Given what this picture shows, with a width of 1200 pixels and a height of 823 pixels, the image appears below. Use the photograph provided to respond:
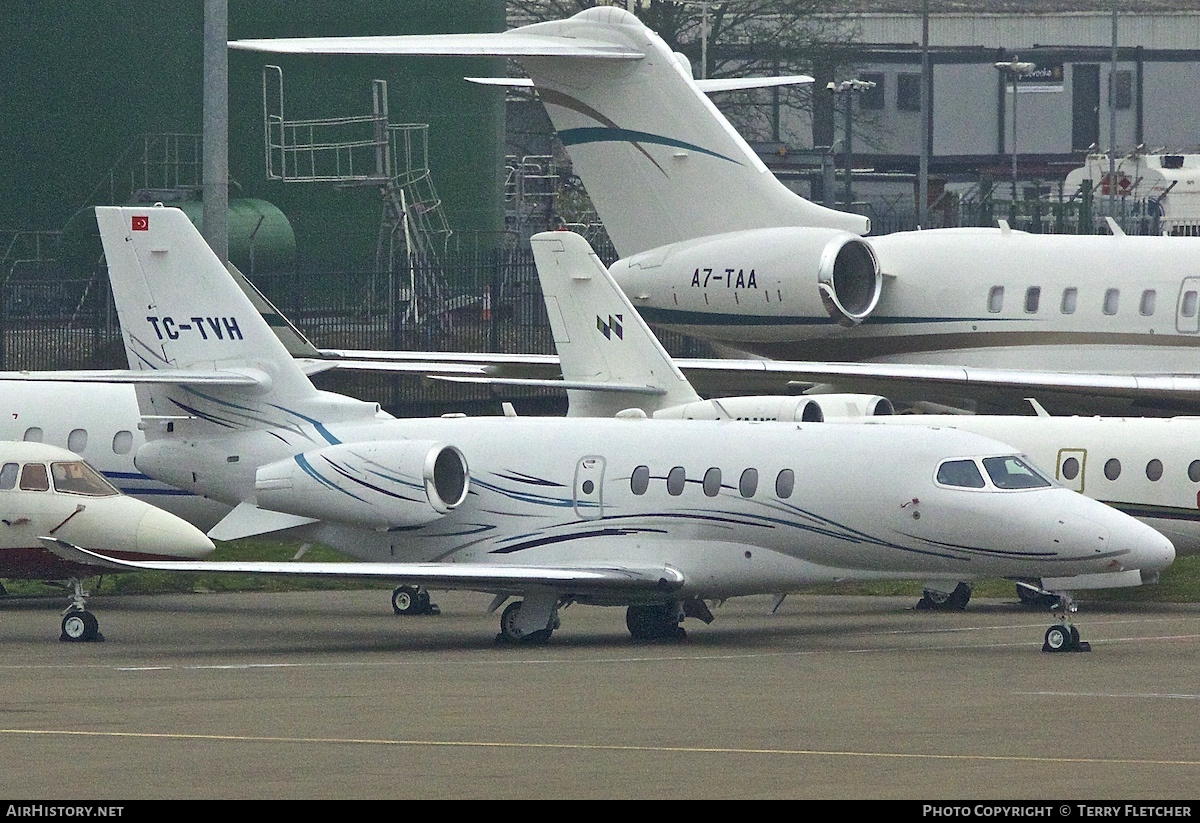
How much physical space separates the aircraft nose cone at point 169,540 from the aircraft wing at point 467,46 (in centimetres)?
810

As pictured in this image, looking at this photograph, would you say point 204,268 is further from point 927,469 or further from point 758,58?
point 758,58

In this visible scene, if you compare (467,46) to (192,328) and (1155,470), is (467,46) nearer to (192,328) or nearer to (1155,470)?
(192,328)

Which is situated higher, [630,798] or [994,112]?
[994,112]

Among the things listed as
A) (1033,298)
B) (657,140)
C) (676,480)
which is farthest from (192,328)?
(1033,298)

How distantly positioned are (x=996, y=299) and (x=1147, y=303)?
2.11 m

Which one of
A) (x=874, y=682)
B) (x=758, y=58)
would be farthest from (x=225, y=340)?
(x=758, y=58)

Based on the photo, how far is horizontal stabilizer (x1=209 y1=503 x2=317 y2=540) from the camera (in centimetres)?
2244

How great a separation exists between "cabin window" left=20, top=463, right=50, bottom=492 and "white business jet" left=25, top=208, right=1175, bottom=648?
114 cm

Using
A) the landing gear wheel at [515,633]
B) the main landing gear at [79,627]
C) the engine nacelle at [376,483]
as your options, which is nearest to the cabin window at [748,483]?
the landing gear wheel at [515,633]

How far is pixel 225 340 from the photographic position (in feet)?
76.5

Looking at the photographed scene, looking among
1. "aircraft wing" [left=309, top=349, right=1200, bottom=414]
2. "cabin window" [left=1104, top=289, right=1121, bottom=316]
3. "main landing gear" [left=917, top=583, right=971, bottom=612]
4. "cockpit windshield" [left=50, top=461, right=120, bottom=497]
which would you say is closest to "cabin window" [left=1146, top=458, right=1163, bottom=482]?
"main landing gear" [left=917, top=583, right=971, bottom=612]

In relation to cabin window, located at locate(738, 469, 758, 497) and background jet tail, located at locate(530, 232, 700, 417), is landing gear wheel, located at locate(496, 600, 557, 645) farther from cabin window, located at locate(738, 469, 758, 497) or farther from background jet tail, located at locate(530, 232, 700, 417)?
background jet tail, located at locate(530, 232, 700, 417)

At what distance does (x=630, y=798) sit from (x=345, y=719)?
154 inches

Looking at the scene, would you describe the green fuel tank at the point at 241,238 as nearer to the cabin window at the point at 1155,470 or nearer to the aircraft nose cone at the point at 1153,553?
the cabin window at the point at 1155,470
